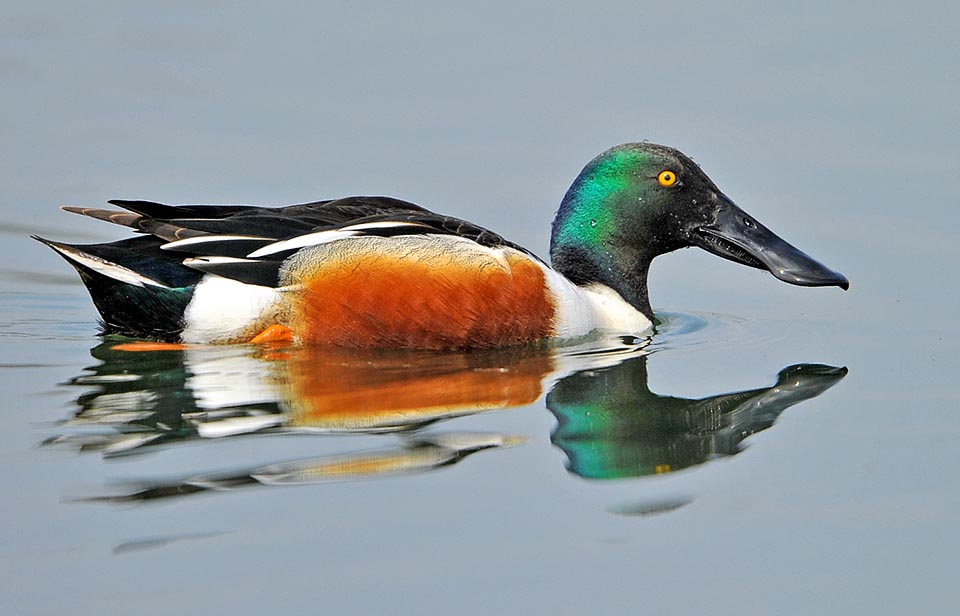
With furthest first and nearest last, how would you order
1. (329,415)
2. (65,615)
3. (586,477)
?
(329,415) → (586,477) → (65,615)

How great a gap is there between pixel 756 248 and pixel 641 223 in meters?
0.65

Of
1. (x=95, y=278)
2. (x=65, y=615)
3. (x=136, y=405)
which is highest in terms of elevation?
(x=95, y=278)

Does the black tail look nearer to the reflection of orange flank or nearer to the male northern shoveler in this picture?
the male northern shoveler

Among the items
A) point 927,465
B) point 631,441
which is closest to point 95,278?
point 631,441

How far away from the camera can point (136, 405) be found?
6656mm

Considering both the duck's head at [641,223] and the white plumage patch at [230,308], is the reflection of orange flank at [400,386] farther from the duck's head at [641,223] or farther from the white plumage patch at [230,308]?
the duck's head at [641,223]

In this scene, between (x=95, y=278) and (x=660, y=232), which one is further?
(x=660, y=232)

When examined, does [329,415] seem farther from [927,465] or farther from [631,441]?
[927,465]

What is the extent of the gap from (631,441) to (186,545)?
218 centimetres

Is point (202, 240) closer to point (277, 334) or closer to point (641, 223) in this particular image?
point (277, 334)

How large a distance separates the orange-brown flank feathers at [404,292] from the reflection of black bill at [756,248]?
4.65 feet

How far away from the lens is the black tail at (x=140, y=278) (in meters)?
7.55

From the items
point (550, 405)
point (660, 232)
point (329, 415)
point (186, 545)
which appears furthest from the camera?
point (660, 232)

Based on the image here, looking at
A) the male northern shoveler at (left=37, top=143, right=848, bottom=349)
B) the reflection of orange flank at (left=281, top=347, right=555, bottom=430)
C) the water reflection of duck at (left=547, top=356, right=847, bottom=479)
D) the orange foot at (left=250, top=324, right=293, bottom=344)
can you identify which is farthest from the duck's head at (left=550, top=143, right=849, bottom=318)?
the orange foot at (left=250, top=324, right=293, bottom=344)
